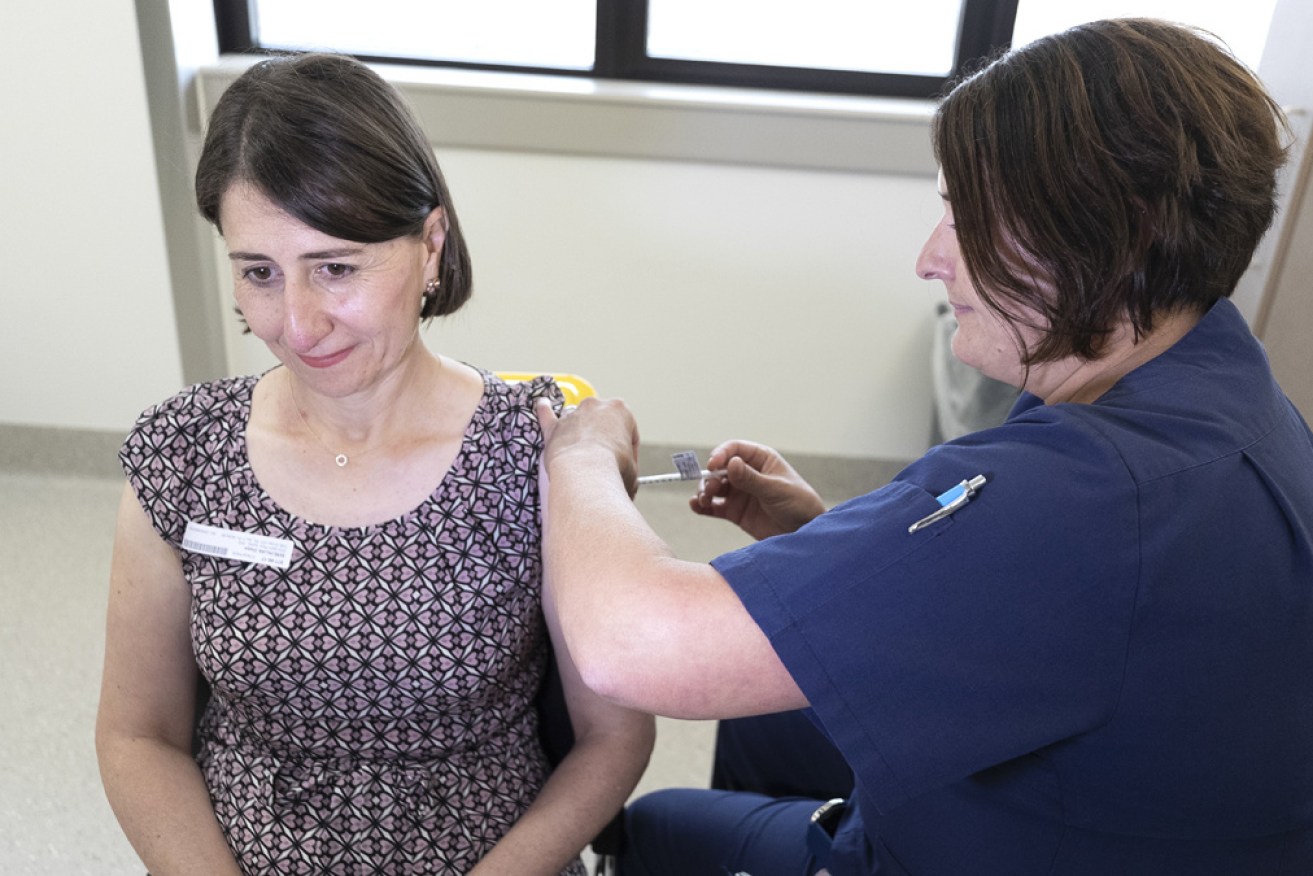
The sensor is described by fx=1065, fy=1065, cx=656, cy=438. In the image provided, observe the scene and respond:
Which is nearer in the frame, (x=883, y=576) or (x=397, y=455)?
(x=883, y=576)

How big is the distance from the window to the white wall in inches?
15.5

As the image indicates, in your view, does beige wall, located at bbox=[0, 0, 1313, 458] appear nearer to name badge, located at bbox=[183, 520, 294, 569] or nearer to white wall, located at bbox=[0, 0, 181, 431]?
white wall, located at bbox=[0, 0, 181, 431]

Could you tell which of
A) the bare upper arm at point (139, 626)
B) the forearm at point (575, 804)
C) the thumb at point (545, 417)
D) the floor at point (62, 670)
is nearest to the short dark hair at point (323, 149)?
the thumb at point (545, 417)

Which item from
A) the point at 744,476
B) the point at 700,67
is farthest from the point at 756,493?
the point at 700,67

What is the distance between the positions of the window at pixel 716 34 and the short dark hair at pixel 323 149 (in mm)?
1774

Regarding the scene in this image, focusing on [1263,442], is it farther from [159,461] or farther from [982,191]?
[159,461]

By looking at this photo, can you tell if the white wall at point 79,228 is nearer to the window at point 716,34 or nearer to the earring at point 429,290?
the window at point 716,34

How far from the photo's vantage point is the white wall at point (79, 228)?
246 cm

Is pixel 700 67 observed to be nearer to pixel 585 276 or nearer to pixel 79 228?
pixel 585 276

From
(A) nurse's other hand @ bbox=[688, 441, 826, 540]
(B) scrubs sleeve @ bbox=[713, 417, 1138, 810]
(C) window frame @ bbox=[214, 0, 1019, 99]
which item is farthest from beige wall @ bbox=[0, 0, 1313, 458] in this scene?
(B) scrubs sleeve @ bbox=[713, 417, 1138, 810]

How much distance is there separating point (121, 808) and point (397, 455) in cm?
46

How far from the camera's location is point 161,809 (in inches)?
43.6

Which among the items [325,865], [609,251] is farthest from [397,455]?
[609,251]

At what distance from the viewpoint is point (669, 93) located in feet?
8.68
